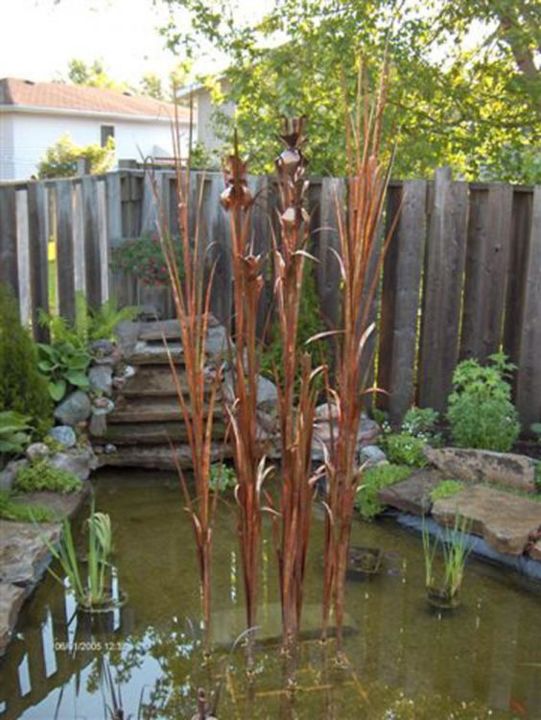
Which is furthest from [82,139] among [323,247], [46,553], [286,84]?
[46,553]

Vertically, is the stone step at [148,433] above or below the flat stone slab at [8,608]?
above

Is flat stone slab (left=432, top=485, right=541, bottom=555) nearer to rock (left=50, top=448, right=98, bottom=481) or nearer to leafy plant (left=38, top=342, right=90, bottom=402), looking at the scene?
rock (left=50, top=448, right=98, bottom=481)

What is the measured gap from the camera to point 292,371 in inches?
86.8

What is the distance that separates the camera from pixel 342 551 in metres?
2.30

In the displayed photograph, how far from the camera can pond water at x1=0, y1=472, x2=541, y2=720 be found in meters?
2.51

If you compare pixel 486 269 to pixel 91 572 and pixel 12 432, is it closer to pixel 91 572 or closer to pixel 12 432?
pixel 12 432

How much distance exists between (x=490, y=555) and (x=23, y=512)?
207 centimetres

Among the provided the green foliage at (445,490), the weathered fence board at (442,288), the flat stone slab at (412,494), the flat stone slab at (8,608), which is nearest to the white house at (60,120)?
the weathered fence board at (442,288)

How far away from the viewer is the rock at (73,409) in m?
4.71

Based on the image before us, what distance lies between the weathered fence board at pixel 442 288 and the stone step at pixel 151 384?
1409 millimetres

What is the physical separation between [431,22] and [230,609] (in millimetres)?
5051

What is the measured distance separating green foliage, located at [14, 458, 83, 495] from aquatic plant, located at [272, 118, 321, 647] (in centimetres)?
206

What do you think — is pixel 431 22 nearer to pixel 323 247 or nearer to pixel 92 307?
pixel 323 247

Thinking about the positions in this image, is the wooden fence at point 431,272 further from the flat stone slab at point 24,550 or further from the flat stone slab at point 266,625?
the flat stone slab at point 266,625
